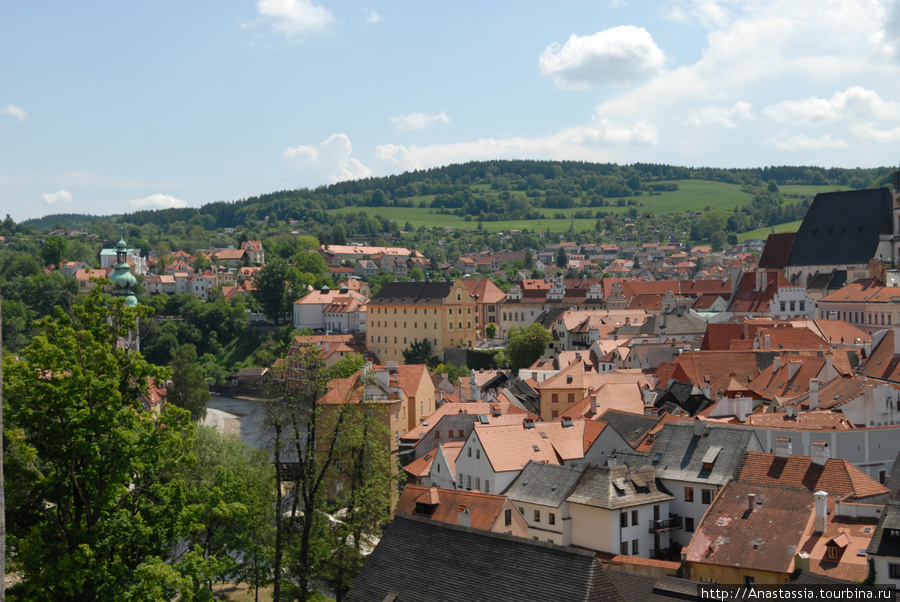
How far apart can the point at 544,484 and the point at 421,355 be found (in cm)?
5747

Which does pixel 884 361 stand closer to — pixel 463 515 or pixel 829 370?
pixel 829 370

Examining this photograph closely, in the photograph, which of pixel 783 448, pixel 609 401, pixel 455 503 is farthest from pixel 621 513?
pixel 609 401

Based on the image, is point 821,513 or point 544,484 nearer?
point 821,513

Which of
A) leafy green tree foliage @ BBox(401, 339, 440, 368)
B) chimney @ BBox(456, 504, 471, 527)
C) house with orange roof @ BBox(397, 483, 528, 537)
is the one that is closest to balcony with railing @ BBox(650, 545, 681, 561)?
house with orange roof @ BBox(397, 483, 528, 537)

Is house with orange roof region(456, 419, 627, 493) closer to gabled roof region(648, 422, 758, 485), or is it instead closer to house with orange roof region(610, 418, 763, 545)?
house with orange roof region(610, 418, 763, 545)

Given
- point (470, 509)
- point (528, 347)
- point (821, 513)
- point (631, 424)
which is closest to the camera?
point (821, 513)

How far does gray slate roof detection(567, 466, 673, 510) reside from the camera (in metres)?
28.8

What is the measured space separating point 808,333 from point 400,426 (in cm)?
2565

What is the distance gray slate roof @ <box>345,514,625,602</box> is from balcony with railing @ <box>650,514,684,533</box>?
12.7 meters

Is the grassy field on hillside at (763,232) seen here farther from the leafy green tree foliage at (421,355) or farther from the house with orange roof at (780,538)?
the house with orange roof at (780,538)

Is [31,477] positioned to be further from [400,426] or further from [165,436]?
[400,426]

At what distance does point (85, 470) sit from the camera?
695 inches

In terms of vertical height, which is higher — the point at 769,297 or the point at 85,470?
the point at 85,470

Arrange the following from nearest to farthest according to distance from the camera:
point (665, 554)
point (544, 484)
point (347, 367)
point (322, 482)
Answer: point (322, 482) < point (665, 554) < point (544, 484) < point (347, 367)
